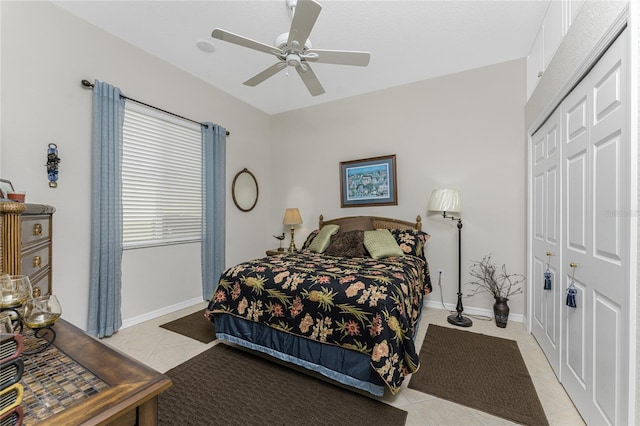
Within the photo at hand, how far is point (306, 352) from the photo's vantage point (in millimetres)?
2041

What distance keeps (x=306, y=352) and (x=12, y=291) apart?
167cm

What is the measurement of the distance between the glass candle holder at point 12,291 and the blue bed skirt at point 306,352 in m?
1.59

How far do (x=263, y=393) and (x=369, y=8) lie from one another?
3.13 m

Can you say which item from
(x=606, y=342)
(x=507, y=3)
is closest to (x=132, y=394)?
(x=606, y=342)

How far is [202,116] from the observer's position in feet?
12.1

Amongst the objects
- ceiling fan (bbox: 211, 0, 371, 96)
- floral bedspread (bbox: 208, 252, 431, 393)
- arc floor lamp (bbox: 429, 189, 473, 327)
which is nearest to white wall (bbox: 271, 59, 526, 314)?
arc floor lamp (bbox: 429, 189, 473, 327)

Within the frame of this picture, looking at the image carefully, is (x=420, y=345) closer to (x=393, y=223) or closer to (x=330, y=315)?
(x=330, y=315)

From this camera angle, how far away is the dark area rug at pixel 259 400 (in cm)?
163

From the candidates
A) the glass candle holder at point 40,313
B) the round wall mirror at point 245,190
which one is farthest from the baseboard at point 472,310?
the glass candle holder at point 40,313

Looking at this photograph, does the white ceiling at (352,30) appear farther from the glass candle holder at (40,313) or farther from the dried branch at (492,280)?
the glass candle holder at (40,313)

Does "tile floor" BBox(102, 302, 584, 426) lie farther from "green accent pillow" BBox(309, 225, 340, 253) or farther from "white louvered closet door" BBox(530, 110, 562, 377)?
"green accent pillow" BBox(309, 225, 340, 253)

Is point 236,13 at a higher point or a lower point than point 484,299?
higher

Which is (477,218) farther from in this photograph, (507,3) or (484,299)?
(507,3)

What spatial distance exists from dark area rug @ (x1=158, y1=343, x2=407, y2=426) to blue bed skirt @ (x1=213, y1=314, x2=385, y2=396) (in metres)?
0.10
